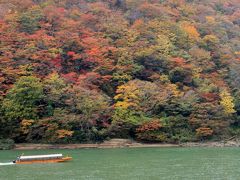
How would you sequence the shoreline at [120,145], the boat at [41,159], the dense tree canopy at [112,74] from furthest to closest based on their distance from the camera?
the dense tree canopy at [112,74]
the shoreline at [120,145]
the boat at [41,159]

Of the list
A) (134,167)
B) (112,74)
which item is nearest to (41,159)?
(134,167)

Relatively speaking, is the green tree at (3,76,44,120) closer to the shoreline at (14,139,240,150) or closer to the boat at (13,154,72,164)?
the shoreline at (14,139,240,150)

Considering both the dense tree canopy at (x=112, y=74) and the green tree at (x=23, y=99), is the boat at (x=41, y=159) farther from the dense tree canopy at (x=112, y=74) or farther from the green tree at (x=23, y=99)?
the green tree at (x=23, y=99)

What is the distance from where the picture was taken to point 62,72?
62375 mm

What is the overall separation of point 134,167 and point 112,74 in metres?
28.6

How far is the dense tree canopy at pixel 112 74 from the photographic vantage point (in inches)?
2110

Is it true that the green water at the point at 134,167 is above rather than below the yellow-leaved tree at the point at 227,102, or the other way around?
above

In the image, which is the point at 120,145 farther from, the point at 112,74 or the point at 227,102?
the point at 227,102

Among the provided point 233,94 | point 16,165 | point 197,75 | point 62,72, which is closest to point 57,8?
point 62,72

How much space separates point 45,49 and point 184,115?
21069mm

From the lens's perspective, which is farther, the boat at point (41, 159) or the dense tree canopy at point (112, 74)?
the dense tree canopy at point (112, 74)

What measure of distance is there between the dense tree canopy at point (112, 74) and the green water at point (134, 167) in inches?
386

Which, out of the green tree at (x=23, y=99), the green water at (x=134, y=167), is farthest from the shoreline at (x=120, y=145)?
the green water at (x=134, y=167)

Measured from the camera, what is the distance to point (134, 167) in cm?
3484
